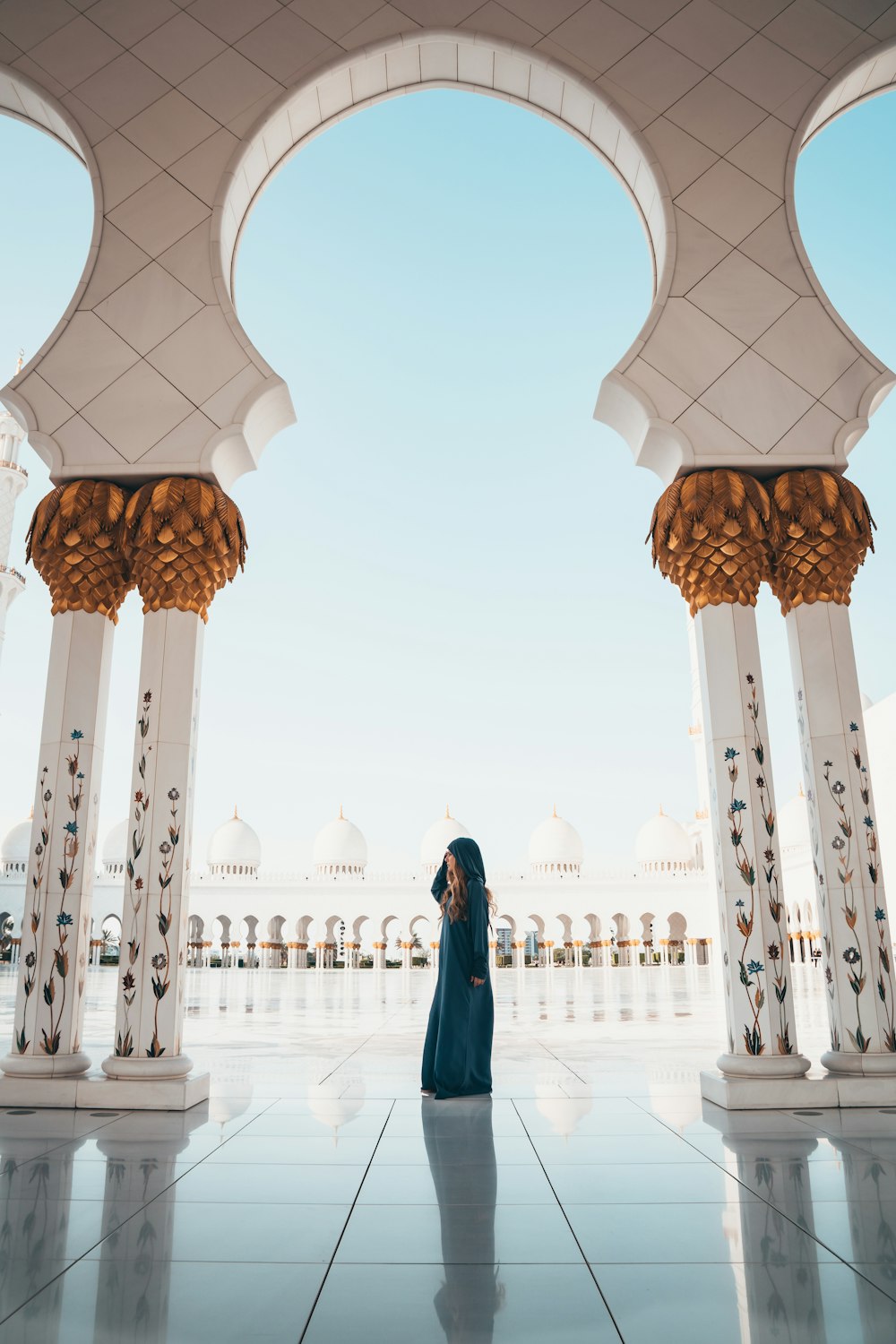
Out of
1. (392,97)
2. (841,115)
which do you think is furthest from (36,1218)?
(841,115)

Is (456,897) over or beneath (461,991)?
over

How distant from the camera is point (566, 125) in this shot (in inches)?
205

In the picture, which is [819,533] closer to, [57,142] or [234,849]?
[57,142]

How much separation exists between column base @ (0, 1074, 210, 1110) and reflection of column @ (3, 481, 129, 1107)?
11mm

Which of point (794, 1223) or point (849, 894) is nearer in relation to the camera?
point (794, 1223)

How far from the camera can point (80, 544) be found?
4.34 metres

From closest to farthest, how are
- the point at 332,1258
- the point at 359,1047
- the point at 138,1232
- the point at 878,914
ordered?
the point at 332,1258 → the point at 138,1232 → the point at 878,914 → the point at 359,1047

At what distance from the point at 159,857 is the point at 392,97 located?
4256mm

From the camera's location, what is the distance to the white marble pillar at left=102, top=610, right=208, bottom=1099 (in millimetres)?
3906

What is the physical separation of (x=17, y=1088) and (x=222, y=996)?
8.34m

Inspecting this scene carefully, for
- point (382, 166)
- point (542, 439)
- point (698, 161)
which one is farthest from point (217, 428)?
point (542, 439)

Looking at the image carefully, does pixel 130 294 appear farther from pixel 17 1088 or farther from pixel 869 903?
pixel 869 903

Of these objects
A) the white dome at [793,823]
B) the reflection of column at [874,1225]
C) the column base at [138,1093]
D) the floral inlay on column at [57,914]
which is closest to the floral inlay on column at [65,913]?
the floral inlay on column at [57,914]

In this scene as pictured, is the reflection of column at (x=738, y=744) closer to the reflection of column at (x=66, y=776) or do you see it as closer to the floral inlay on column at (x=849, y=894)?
the floral inlay on column at (x=849, y=894)
